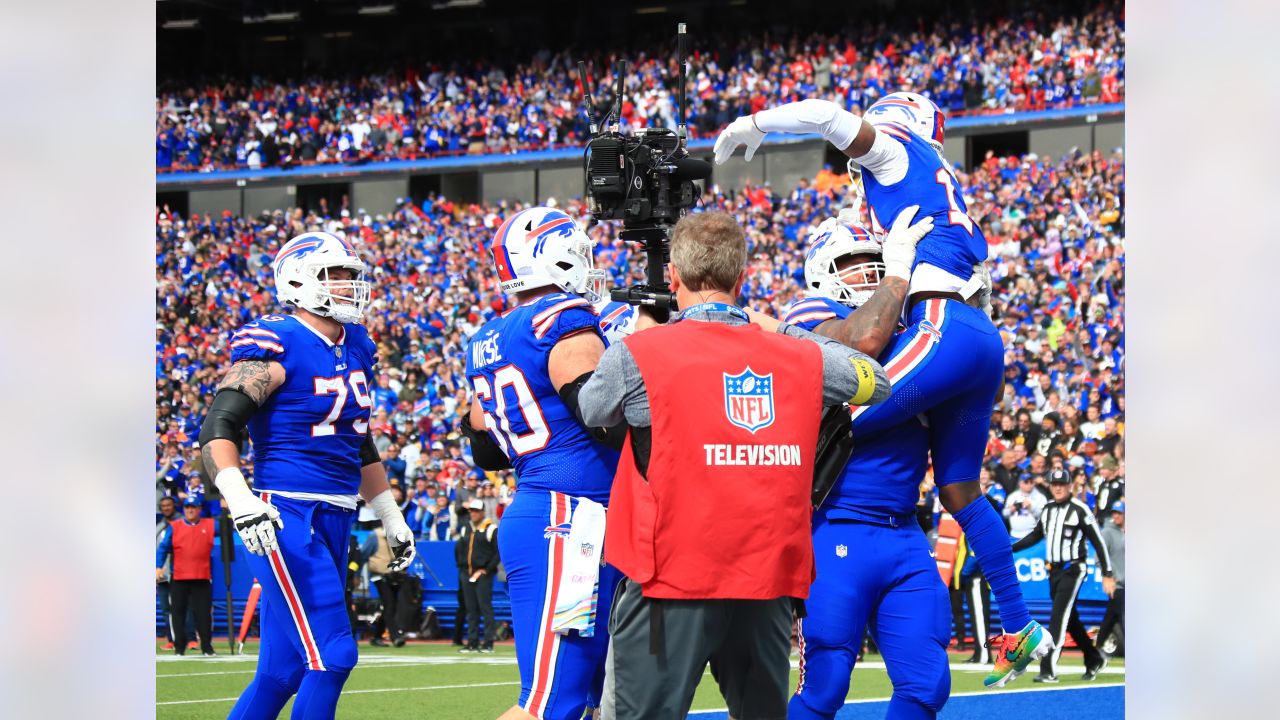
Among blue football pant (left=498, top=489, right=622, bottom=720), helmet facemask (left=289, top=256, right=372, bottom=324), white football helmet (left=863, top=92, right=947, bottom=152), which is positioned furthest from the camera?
helmet facemask (left=289, top=256, right=372, bottom=324)

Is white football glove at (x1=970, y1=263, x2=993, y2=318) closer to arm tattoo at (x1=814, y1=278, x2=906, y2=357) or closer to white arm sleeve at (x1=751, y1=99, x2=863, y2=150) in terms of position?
arm tattoo at (x1=814, y1=278, x2=906, y2=357)

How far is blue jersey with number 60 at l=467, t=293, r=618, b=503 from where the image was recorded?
4.34 meters

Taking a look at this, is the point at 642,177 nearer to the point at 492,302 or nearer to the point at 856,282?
the point at 856,282

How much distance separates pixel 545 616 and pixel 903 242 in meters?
1.68

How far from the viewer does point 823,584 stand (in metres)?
4.41

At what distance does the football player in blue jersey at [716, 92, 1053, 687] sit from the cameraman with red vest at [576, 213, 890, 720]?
103 centimetres

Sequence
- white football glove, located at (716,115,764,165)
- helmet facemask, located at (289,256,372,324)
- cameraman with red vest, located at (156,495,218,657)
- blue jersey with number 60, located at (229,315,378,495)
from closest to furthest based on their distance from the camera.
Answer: white football glove, located at (716,115,764,165) → blue jersey with number 60, located at (229,315,378,495) → helmet facemask, located at (289,256,372,324) → cameraman with red vest, located at (156,495,218,657)

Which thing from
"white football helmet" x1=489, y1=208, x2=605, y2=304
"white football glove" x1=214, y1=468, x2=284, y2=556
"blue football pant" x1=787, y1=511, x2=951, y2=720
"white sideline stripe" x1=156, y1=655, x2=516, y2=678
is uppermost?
"white football helmet" x1=489, y1=208, x2=605, y2=304

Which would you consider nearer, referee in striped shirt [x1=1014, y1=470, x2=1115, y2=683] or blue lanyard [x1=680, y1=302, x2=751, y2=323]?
blue lanyard [x1=680, y1=302, x2=751, y2=323]

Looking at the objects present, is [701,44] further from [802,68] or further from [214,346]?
[214,346]

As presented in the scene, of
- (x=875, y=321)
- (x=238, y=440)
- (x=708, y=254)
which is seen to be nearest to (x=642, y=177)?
(x=875, y=321)

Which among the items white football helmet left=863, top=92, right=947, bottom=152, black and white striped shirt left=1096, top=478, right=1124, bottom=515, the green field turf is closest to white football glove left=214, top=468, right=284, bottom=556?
white football helmet left=863, top=92, right=947, bottom=152
